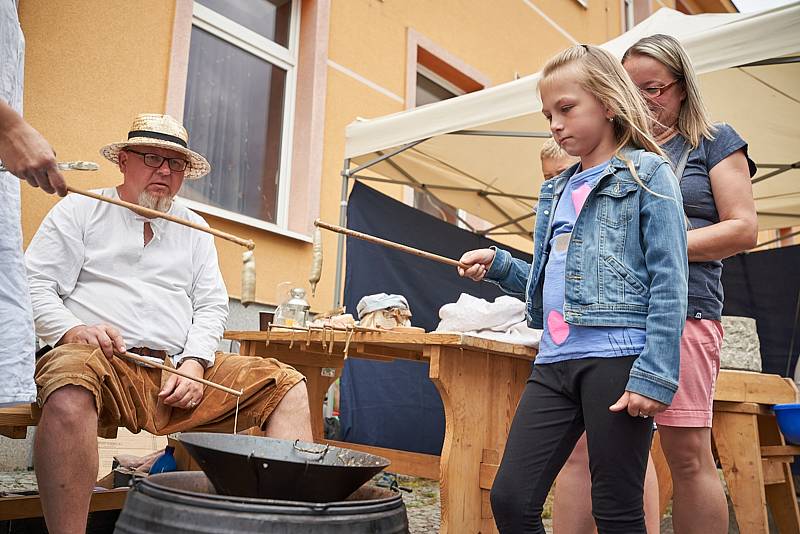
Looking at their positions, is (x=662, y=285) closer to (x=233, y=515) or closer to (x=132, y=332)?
(x=233, y=515)

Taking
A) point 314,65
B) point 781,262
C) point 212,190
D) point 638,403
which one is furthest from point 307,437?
point 781,262

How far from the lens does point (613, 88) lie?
5.88 ft

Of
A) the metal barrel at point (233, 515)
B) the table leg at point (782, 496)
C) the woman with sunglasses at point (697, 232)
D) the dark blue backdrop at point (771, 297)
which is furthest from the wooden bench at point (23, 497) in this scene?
the dark blue backdrop at point (771, 297)

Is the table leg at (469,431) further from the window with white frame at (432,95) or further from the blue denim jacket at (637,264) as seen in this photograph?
the window with white frame at (432,95)

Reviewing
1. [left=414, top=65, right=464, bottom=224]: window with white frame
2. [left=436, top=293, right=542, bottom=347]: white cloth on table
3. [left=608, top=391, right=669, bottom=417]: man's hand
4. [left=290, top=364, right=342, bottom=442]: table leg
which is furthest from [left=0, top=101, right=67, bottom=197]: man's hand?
[left=414, top=65, right=464, bottom=224]: window with white frame

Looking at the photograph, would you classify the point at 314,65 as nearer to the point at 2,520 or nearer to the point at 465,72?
the point at 465,72

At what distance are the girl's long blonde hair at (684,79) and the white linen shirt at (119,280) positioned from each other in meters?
1.77

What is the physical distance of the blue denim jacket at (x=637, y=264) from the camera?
159 centimetres

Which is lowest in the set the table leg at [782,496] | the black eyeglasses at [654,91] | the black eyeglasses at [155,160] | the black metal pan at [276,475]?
the table leg at [782,496]

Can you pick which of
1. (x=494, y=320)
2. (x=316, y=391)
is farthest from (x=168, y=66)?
(x=494, y=320)

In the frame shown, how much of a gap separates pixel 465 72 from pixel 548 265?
5.67m

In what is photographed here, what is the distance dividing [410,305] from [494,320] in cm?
224

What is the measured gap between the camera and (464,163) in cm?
555

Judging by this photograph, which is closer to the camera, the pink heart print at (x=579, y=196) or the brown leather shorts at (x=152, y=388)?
the pink heart print at (x=579, y=196)
